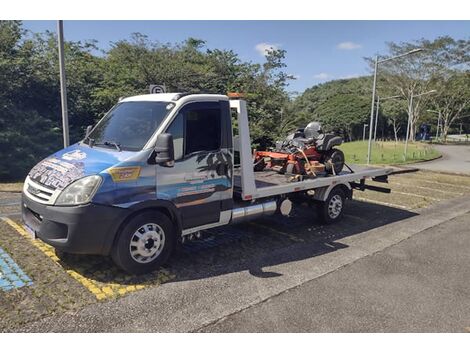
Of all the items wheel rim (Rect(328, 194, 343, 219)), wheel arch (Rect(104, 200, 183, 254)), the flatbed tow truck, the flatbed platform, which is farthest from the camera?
wheel rim (Rect(328, 194, 343, 219))

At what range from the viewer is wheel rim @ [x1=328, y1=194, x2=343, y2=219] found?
7445 millimetres

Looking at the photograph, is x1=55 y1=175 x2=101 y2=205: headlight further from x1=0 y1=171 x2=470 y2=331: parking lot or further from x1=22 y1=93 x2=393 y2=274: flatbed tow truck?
x1=0 y1=171 x2=470 y2=331: parking lot

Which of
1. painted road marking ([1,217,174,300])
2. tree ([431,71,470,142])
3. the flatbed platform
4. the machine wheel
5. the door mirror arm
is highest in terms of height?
tree ([431,71,470,142])

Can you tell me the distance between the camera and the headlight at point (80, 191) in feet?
13.9

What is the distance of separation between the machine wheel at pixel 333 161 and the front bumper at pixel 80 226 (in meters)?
4.57

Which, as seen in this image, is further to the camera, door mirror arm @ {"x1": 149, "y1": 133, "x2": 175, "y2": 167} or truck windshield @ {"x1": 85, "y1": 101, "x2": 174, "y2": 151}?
truck windshield @ {"x1": 85, "y1": 101, "x2": 174, "y2": 151}

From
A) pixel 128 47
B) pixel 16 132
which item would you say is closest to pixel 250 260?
pixel 16 132

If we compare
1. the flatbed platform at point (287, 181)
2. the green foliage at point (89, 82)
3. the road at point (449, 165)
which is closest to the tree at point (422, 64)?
the road at point (449, 165)

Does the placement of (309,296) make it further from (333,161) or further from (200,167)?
(333,161)

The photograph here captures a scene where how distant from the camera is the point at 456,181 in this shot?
49.1 feet

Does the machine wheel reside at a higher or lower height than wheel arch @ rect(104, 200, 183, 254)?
higher

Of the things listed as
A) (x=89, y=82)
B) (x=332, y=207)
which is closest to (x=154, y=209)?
(x=332, y=207)

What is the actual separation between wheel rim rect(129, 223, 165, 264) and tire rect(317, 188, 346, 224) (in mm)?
3685

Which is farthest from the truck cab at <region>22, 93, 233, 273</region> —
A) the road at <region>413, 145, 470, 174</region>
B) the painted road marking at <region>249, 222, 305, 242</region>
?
the road at <region>413, 145, 470, 174</region>
